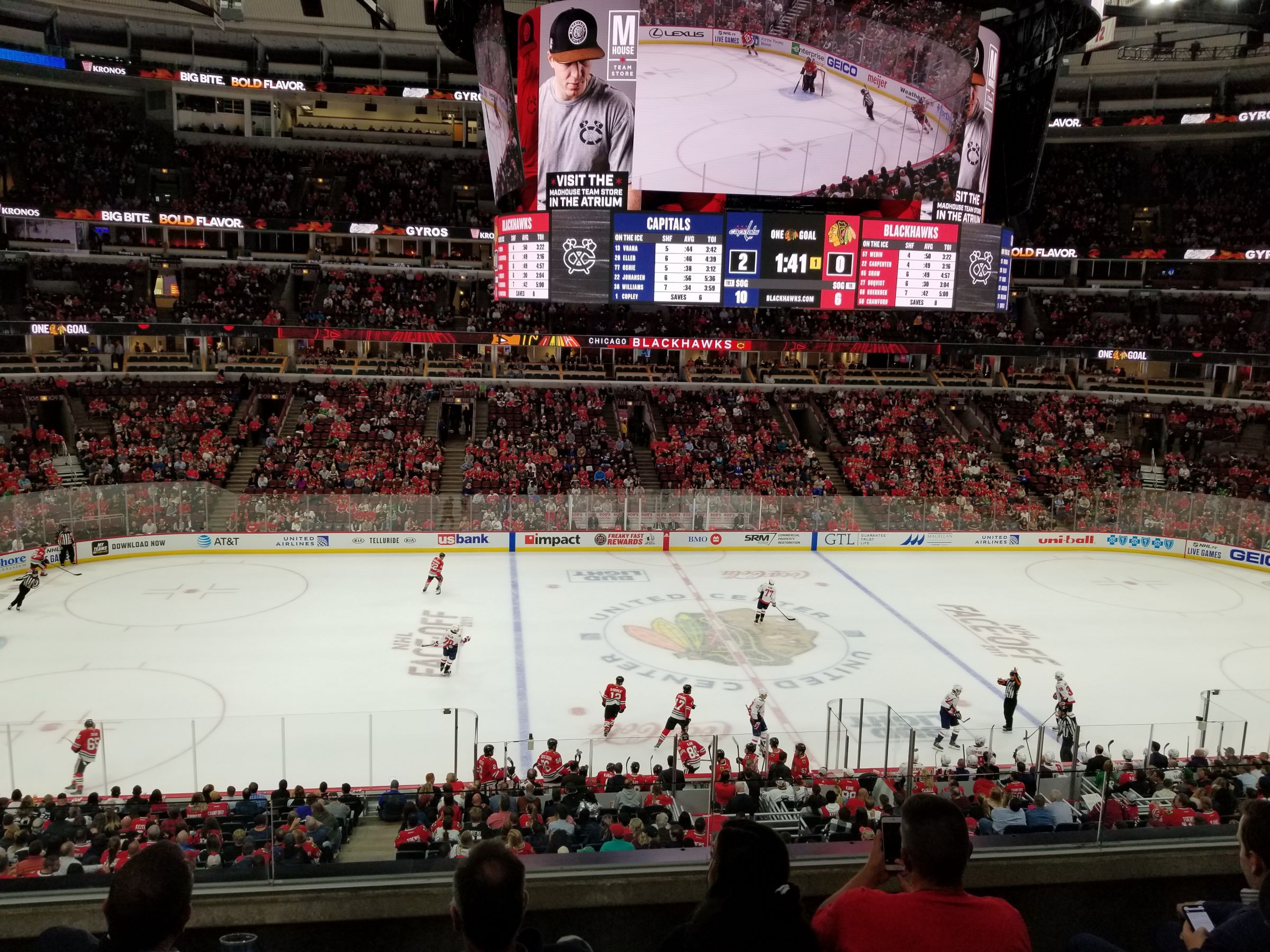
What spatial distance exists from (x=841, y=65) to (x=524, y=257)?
918cm

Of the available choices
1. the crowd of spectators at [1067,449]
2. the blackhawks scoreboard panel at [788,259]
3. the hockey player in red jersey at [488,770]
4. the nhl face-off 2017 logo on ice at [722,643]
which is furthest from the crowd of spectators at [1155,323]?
the hockey player in red jersey at [488,770]

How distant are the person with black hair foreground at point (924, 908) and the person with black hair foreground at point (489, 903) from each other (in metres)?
0.87

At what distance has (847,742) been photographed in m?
13.2

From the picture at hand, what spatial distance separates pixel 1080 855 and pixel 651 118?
21.8 meters

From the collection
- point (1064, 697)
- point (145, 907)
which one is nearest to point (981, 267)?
point (1064, 697)

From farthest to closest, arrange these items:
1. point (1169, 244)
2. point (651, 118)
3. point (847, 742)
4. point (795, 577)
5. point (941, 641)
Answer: point (1169, 244) → point (795, 577) → point (651, 118) → point (941, 641) → point (847, 742)

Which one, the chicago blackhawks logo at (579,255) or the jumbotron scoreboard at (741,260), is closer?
the chicago blackhawks logo at (579,255)

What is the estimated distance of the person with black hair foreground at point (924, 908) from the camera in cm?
254

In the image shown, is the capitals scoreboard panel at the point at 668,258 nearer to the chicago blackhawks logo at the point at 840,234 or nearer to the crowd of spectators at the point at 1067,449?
the chicago blackhawks logo at the point at 840,234

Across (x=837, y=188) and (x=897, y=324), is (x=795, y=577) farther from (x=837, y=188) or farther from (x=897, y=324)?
(x=897, y=324)

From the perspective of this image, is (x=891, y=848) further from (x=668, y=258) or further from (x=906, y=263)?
(x=906, y=263)

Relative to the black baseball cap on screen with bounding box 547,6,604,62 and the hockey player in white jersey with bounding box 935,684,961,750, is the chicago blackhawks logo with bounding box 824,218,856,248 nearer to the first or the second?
the black baseball cap on screen with bounding box 547,6,604,62

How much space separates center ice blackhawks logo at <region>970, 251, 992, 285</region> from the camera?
2541cm

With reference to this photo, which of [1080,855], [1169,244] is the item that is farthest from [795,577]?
[1169,244]
